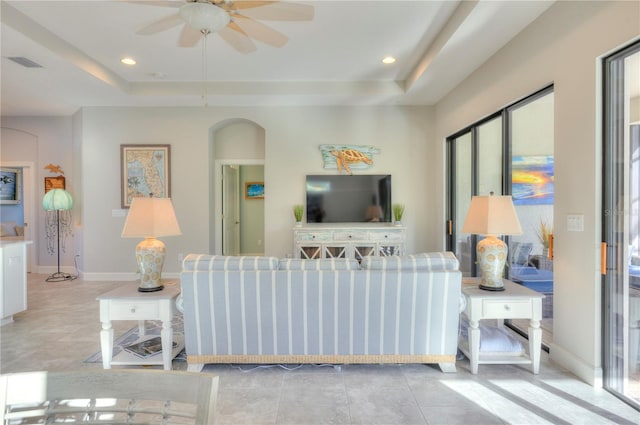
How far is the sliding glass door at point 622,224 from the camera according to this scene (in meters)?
2.09

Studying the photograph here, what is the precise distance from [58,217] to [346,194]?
16.3ft

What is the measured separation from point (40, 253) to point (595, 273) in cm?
778

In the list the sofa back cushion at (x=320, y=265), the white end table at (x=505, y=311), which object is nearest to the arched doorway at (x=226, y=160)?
the sofa back cushion at (x=320, y=265)

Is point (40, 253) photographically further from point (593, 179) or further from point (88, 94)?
point (593, 179)

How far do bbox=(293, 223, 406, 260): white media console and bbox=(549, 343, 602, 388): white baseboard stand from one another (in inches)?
105

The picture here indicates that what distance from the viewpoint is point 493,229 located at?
2578mm

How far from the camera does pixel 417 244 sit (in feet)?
18.8

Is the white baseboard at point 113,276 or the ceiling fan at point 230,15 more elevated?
the ceiling fan at point 230,15

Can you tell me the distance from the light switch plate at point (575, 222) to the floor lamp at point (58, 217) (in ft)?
21.7

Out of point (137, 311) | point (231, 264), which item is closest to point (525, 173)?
point (231, 264)

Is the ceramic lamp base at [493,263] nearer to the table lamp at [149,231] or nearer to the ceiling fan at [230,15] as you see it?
the ceiling fan at [230,15]

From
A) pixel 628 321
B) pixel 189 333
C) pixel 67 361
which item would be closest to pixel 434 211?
pixel 628 321

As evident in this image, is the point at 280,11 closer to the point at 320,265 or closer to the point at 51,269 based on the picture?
the point at 320,265

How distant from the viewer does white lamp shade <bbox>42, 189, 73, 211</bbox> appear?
5473mm
